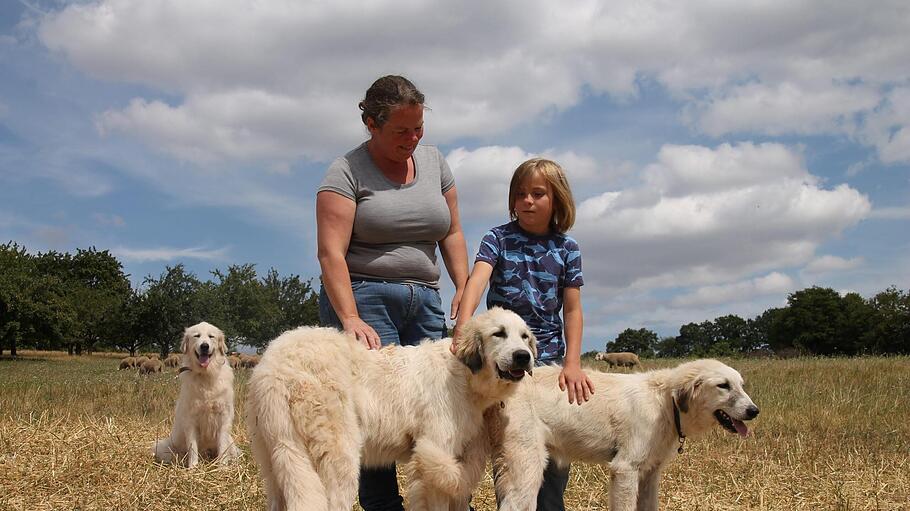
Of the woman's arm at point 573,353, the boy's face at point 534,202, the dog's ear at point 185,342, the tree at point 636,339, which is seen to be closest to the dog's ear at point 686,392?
the woman's arm at point 573,353

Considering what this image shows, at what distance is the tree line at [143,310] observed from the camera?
54281 millimetres

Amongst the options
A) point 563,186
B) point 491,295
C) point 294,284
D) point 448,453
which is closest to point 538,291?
point 491,295

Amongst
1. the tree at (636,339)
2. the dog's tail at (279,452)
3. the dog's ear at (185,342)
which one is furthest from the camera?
the tree at (636,339)

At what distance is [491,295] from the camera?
16.8 ft

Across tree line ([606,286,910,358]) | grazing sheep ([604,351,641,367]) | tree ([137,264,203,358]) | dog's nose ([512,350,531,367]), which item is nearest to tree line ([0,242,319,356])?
tree ([137,264,203,358])

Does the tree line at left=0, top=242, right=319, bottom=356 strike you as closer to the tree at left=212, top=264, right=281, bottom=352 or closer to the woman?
the tree at left=212, top=264, right=281, bottom=352

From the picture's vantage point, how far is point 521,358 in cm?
430

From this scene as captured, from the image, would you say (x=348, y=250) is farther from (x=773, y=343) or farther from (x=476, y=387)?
(x=773, y=343)

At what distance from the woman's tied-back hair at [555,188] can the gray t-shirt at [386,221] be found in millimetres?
617

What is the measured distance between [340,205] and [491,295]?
4.21ft

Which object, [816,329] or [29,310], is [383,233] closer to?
[29,310]

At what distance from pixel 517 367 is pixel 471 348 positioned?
0.33 m

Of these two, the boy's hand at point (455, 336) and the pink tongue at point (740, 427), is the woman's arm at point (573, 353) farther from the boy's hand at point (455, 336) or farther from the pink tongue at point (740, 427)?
the pink tongue at point (740, 427)

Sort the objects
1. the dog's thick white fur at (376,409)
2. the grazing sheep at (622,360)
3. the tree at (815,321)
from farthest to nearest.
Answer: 1. the tree at (815,321)
2. the grazing sheep at (622,360)
3. the dog's thick white fur at (376,409)
